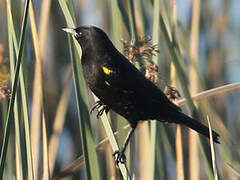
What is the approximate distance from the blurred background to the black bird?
0.24 ft

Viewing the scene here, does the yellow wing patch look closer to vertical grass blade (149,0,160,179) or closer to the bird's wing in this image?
the bird's wing

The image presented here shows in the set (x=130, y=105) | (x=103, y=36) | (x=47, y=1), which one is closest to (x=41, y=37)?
(x=47, y=1)

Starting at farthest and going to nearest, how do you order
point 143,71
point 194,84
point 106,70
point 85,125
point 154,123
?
point 194,84, point 143,71, point 106,70, point 154,123, point 85,125

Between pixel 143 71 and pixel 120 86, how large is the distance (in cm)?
13

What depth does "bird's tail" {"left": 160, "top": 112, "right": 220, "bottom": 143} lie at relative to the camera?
182 cm

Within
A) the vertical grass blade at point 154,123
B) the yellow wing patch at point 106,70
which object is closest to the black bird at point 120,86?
the yellow wing patch at point 106,70

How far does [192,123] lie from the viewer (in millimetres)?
1895

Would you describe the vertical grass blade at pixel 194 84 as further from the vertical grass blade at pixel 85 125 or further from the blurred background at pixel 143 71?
Answer: the vertical grass blade at pixel 85 125

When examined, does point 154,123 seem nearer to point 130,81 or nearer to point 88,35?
point 130,81

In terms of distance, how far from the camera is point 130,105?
1.96 meters

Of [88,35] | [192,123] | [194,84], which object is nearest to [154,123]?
[192,123]

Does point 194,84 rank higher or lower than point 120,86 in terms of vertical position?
lower

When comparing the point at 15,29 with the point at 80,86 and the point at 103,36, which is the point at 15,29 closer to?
the point at 80,86

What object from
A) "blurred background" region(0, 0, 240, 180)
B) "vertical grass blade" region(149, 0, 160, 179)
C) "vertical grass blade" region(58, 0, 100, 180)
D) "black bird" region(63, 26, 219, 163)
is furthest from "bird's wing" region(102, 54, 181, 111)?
"vertical grass blade" region(58, 0, 100, 180)
